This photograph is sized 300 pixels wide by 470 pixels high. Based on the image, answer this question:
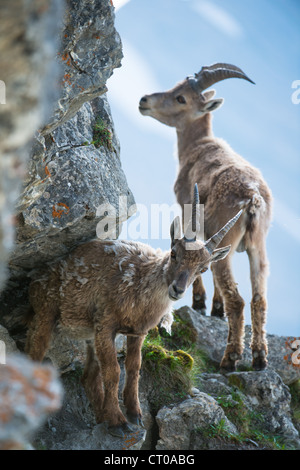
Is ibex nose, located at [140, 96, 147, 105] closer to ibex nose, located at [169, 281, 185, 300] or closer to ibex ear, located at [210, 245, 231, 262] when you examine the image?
ibex ear, located at [210, 245, 231, 262]

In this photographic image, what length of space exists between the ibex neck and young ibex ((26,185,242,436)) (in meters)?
5.53

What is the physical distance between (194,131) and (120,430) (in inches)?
316

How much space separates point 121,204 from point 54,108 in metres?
2.44

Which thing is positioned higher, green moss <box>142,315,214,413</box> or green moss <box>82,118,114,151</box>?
green moss <box>82,118,114,151</box>

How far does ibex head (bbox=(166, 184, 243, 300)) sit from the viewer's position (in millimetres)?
6762

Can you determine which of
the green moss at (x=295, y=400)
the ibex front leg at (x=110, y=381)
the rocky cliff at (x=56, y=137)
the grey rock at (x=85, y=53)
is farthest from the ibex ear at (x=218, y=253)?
the green moss at (x=295, y=400)

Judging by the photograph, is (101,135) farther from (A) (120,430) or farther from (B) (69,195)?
(A) (120,430)

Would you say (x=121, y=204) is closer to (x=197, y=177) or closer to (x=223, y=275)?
(x=223, y=275)

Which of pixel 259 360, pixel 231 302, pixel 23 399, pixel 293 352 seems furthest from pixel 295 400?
pixel 23 399

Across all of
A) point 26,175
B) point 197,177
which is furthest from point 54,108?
point 197,177

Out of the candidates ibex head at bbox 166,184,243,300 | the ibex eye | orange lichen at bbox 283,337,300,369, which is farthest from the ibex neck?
ibex head at bbox 166,184,243,300

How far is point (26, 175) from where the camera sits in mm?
5562

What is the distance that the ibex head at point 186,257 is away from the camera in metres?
6.76

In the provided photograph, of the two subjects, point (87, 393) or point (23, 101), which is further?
point (87, 393)
